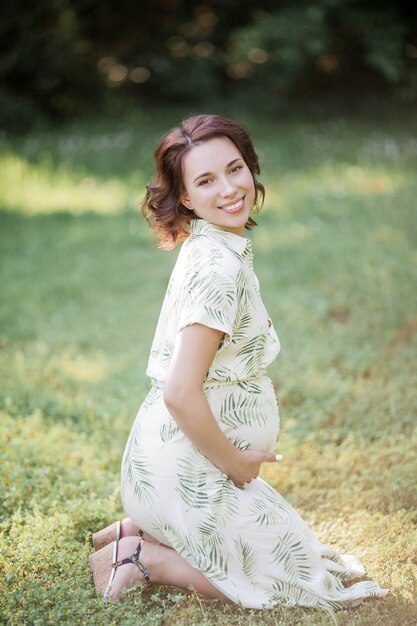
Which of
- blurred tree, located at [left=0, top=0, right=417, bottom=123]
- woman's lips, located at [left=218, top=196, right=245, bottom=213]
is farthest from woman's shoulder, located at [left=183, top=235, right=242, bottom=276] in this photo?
blurred tree, located at [left=0, top=0, right=417, bottom=123]

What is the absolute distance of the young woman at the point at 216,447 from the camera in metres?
2.40

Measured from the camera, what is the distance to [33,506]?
3178 mm

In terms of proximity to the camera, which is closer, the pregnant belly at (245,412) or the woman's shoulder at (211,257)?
the woman's shoulder at (211,257)

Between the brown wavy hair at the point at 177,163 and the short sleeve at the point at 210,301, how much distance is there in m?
0.34

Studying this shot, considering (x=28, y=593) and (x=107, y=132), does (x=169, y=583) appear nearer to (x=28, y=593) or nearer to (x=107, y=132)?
(x=28, y=593)

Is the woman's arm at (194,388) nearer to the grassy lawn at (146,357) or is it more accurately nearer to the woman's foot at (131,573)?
the woman's foot at (131,573)

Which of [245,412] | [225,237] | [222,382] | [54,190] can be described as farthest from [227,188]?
[54,190]

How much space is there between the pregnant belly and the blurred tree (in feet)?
34.8

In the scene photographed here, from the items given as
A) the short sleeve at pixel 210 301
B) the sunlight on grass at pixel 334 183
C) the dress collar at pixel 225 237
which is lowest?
the short sleeve at pixel 210 301

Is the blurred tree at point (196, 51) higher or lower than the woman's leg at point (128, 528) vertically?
higher

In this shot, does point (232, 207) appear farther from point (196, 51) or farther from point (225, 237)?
point (196, 51)

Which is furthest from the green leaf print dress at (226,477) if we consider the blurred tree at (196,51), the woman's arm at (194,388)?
the blurred tree at (196,51)

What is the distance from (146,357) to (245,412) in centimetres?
257

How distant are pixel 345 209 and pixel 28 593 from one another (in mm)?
5559
